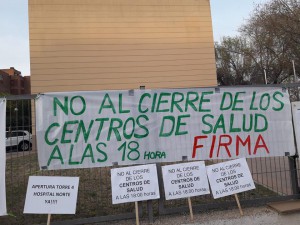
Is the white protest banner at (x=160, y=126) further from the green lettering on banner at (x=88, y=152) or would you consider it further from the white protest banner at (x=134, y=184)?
the white protest banner at (x=134, y=184)

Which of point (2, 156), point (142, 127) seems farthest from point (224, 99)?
point (2, 156)

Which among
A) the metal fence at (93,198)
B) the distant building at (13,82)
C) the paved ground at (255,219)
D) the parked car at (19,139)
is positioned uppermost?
the distant building at (13,82)

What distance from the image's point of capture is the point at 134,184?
5527mm

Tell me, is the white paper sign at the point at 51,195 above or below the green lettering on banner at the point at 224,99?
below

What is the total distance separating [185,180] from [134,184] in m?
0.82

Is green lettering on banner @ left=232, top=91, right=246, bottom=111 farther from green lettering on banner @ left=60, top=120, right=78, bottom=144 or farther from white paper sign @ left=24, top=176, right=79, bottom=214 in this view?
white paper sign @ left=24, top=176, right=79, bottom=214

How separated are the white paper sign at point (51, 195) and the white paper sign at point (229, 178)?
2.18m

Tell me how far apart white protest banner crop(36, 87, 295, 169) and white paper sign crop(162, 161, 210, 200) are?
195mm

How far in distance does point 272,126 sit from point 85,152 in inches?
127

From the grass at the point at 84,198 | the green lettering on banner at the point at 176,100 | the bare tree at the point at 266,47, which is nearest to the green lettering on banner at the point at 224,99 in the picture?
the green lettering on banner at the point at 176,100

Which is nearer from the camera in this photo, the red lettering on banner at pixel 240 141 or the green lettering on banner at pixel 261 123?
the red lettering on banner at pixel 240 141

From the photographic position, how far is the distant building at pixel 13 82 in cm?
6815

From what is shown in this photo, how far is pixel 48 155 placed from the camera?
18.2 ft

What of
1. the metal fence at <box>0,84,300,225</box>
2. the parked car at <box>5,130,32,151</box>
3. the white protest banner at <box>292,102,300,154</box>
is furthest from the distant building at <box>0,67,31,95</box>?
the white protest banner at <box>292,102,300,154</box>
